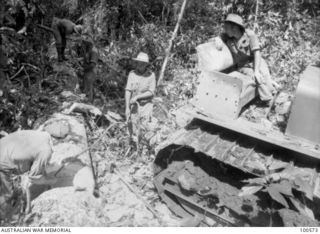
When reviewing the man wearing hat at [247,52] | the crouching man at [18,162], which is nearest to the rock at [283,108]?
the man wearing hat at [247,52]

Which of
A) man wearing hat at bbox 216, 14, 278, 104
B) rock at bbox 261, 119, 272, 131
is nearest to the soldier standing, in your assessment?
man wearing hat at bbox 216, 14, 278, 104

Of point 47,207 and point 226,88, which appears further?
point 226,88

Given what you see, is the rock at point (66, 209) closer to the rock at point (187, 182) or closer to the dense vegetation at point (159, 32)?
the rock at point (187, 182)

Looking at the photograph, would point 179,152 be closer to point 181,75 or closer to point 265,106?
point 265,106

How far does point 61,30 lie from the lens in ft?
26.8

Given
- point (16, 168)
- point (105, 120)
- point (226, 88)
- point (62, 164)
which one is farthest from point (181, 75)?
point (16, 168)

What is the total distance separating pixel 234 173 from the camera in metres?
5.14

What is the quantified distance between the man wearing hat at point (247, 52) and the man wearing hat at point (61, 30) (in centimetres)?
337

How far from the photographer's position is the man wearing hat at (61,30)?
26.5ft

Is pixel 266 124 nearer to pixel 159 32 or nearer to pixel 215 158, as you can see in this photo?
pixel 215 158

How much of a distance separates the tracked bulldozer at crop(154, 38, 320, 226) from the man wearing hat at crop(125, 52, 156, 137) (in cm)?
115

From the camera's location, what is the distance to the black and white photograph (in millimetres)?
4562

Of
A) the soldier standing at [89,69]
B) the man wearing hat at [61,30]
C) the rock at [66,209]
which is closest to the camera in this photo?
the rock at [66,209]

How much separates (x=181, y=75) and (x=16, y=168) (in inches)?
201
